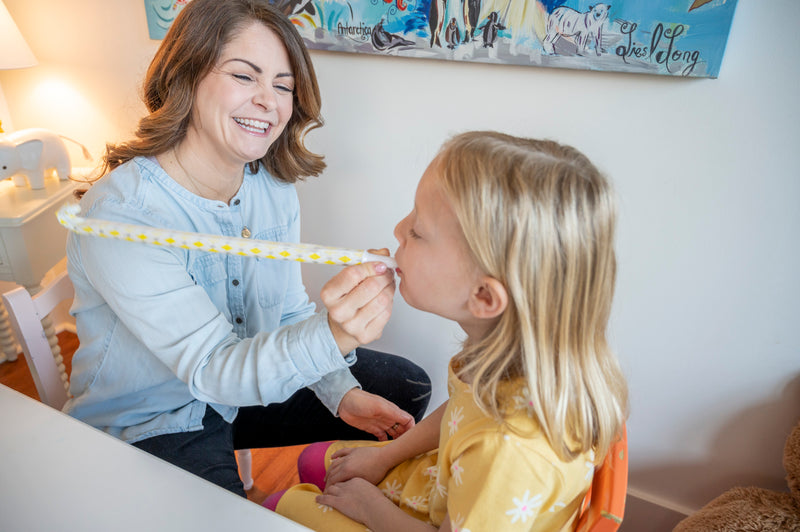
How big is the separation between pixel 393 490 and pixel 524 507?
0.30 m

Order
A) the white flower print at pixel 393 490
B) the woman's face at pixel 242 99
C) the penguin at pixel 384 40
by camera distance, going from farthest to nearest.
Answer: the penguin at pixel 384 40
the woman's face at pixel 242 99
the white flower print at pixel 393 490

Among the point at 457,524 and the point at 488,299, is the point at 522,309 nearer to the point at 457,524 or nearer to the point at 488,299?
the point at 488,299

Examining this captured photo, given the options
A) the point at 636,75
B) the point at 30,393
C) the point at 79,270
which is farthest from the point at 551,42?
the point at 30,393

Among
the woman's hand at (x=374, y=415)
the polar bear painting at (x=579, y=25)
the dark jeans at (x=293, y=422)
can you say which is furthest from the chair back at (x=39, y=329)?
the polar bear painting at (x=579, y=25)

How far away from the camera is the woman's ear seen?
0.67m

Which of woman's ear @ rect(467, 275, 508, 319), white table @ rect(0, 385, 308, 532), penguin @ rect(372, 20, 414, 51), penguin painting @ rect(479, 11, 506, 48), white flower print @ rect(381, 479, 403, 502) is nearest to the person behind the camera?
white table @ rect(0, 385, 308, 532)

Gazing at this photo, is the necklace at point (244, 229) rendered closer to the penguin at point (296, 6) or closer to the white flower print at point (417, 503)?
the penguin at point (296, 6)

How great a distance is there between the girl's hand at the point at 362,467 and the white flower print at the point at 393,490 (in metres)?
0.03

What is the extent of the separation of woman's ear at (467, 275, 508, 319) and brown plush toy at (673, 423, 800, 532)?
2.47ft

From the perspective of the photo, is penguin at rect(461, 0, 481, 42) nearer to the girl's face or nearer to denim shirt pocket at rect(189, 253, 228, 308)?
the girl's face

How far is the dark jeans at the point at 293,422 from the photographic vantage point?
98 centimetres

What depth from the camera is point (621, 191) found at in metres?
1.14

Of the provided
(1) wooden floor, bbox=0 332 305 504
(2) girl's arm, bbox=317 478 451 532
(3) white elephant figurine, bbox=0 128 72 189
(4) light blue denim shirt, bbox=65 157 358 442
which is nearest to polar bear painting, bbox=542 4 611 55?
(4) light blue denim shirt, bbox=65 157 358 442

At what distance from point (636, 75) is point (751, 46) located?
0.62 ft
